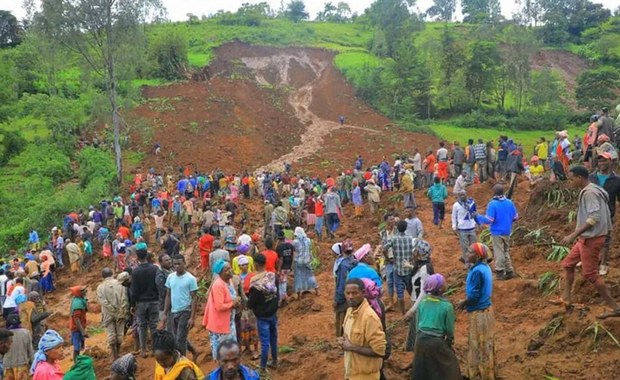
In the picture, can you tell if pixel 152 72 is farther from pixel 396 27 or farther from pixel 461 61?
pixel 396 27

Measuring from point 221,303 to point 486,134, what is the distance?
36.3 m

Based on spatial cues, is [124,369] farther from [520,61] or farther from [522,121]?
[520,61]

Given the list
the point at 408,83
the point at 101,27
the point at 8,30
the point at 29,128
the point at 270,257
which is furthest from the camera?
the point at 8,30

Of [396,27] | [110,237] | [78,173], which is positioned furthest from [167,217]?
[396,27]

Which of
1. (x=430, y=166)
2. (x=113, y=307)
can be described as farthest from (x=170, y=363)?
(x=430, y=166)

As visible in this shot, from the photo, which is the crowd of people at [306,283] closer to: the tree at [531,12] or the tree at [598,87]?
the tree at [598,87]

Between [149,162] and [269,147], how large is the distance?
7836mm

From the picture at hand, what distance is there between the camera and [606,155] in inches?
287

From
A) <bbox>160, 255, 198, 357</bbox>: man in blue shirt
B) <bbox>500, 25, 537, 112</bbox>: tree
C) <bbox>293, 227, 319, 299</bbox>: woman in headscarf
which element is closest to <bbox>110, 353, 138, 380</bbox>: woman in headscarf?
<bbox>160, 255, 198, 357</bbox>: man in blue shirt

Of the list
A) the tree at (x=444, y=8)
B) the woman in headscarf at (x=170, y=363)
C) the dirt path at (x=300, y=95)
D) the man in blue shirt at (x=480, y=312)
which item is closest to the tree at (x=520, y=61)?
the dirt path at (x=300, y=95)

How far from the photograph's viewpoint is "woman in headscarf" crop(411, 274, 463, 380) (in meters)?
4.89

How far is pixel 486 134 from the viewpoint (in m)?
39.3

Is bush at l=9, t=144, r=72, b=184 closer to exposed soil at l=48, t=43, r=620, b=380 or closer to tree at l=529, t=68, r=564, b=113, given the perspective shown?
exposed soil at l=48, t=43, r=620, b=380

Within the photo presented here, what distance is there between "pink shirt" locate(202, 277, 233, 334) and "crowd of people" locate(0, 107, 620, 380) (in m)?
0.01
